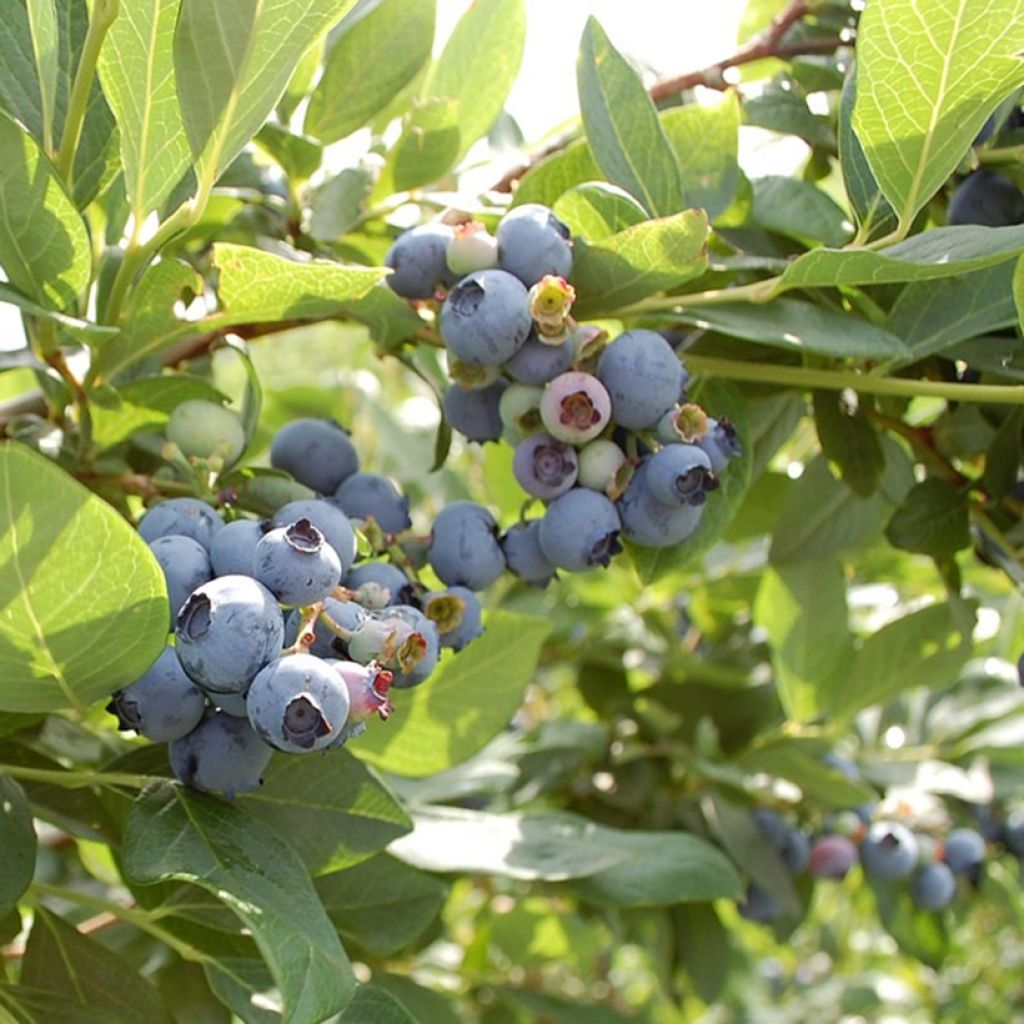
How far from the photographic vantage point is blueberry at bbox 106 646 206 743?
0.79m

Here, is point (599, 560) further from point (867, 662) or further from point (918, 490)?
point (867, 662)

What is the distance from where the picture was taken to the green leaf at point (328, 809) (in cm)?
98

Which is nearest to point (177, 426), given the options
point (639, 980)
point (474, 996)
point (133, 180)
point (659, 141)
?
point (133, 180)

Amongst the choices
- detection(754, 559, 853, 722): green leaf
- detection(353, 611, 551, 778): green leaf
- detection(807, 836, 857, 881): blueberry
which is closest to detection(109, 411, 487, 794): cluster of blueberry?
detection(353, 611, 551, 778): green leaf

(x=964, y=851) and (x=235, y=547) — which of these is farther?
(x=964, y=851)

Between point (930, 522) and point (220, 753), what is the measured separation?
2.46 ft

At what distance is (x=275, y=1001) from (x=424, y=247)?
608mm

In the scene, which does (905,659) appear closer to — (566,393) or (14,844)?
(566,393)

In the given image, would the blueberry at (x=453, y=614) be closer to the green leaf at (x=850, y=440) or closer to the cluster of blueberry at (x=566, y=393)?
the cluster of blueberry at (x=566, y=393)

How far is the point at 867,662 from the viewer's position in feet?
5.43

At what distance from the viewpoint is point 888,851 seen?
5.73 ft

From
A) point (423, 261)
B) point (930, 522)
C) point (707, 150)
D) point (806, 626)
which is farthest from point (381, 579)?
point (806, 626)

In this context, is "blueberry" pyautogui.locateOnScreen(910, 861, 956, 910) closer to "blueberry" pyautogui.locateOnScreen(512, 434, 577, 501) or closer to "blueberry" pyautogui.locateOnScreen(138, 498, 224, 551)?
"blueberry" pyautogui.locateOnScreen(512, 434, 577, 501)

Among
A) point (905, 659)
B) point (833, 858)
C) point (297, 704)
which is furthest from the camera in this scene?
point (833, 858)
